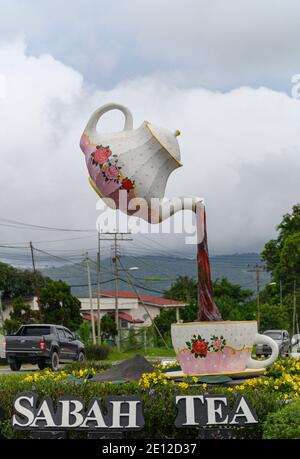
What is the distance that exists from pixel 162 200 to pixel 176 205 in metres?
0.23

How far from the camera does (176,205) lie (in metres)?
10.8

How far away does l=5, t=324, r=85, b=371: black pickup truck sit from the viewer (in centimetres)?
2250

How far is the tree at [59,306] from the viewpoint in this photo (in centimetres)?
4144

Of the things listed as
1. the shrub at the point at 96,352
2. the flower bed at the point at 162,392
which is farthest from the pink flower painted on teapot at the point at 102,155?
the shrub at the point at 96,352

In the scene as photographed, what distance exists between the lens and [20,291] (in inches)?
2692

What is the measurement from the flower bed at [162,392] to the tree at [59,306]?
102ft

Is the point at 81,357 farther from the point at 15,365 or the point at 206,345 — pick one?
the point at 206,345

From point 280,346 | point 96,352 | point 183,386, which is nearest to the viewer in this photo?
point 183,386

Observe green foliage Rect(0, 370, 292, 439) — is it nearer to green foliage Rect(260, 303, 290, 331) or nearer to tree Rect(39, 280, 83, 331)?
tree Rect(39, 280, 83, 331)

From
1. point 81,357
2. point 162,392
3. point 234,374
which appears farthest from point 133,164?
point 81,357

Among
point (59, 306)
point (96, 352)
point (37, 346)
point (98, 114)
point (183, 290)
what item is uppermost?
point (98, 114)

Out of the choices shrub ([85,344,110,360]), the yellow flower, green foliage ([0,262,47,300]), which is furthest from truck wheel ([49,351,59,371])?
green foliage ([0,262,47,300])

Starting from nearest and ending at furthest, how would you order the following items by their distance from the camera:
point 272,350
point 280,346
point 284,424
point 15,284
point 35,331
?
point 284,424 → point 272,350 → point 35,331 → point 280,346 → point 15,284
